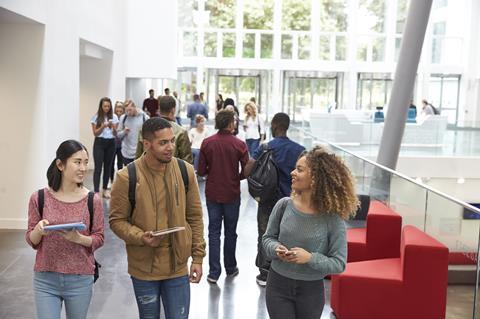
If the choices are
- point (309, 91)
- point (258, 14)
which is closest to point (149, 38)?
point (309, 91)

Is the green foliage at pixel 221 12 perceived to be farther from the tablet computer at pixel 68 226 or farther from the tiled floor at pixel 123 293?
the tablet computer at pixel 68 226

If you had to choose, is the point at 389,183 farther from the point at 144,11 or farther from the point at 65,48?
the point at 144,11

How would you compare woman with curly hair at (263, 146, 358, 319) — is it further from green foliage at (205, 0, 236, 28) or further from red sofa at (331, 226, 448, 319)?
green foliage at (205, 0, 236, 28)

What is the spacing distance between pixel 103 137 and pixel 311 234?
8709 mm

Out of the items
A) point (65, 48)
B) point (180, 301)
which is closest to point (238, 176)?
point (180, 301)

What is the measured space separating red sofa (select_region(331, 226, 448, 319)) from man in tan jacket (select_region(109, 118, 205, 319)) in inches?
94.7

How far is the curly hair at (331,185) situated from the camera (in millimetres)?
3748

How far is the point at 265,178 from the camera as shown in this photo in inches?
263

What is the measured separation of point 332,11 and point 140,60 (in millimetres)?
17612

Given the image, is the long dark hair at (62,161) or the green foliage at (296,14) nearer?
the long dark hair at (62,161)

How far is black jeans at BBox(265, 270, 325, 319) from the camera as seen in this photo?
3.83 m

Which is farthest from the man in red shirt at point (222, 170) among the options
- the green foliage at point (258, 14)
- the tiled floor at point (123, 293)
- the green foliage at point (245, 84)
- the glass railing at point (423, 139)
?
the green foliage at point (258, 14)

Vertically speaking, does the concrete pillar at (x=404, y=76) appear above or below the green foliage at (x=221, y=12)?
below

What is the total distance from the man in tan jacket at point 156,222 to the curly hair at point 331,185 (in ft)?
2.66
